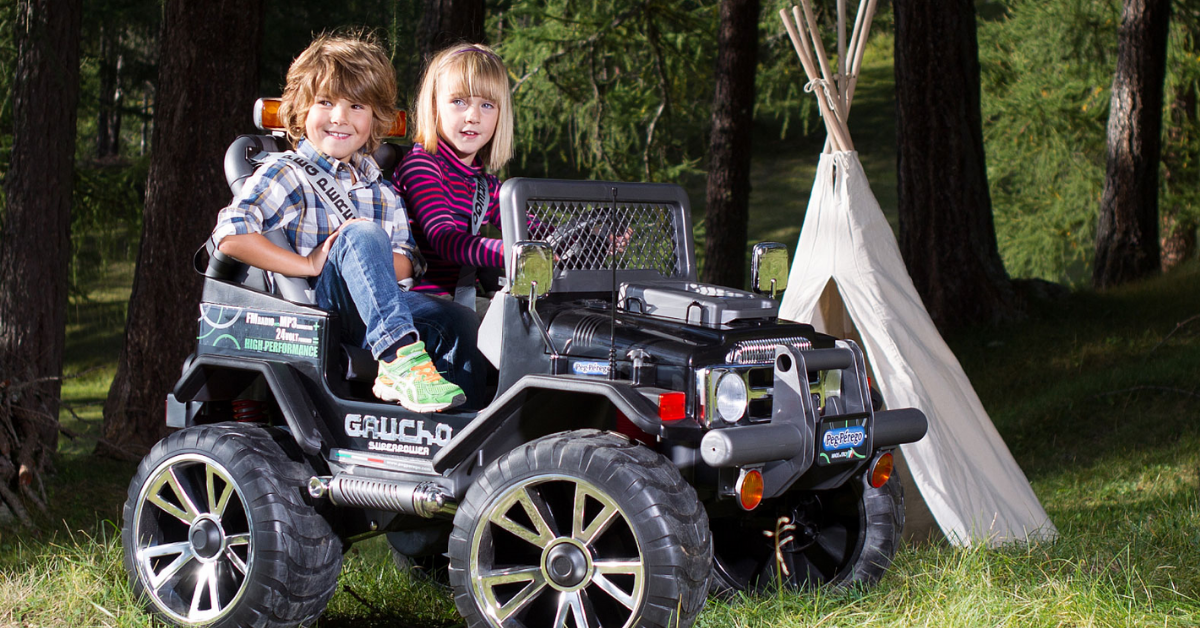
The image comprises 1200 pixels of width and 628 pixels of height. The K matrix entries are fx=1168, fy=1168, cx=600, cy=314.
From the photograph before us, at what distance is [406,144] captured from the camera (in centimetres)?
492

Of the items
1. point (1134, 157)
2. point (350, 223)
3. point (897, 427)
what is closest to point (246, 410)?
point (350, 223)

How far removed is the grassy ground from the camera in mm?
3852

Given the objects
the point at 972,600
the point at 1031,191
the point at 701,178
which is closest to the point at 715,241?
the point at 972,600

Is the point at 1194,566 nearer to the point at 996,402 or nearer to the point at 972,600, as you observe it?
the point at 972,600

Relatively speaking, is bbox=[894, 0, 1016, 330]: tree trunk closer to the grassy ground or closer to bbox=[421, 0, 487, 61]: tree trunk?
the grassy ground

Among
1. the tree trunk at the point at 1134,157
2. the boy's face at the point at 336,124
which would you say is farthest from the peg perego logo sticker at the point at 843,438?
the tree trunk at the point at 1134,157

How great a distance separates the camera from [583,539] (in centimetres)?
338

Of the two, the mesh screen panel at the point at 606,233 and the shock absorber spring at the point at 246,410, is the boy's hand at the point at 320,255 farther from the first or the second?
the shock absorber spring at the point at 246,410

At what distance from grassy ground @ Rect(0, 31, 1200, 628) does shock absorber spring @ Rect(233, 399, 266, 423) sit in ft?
2.47

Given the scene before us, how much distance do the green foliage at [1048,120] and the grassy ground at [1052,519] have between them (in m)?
6.11

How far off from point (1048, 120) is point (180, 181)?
13.8 m

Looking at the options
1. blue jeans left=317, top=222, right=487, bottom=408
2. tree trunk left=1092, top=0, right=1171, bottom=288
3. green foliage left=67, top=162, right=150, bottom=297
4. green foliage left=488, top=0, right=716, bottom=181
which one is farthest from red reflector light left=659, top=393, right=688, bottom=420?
tree trunk left=1092, top=0, right=1171, bottom=288

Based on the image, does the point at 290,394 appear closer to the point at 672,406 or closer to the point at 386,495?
the point at 386,495

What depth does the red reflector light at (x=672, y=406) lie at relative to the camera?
10.8ft
